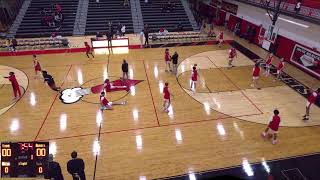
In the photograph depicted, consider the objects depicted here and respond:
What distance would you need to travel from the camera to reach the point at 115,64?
67.1 ft

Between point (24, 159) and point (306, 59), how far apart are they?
62.7ft

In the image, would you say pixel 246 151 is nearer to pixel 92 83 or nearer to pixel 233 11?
pixel 92 83

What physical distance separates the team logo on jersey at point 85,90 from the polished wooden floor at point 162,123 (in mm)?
414

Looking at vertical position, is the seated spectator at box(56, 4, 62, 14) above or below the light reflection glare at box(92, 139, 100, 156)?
above

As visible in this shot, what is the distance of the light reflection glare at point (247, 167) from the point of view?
988 cm

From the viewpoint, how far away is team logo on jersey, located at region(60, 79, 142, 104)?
15310 mm

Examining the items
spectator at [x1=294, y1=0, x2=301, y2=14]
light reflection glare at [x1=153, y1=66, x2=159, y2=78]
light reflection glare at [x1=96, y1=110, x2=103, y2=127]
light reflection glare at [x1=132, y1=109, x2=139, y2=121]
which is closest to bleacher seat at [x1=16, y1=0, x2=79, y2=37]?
light reflection glare at [x1=153, y1=66, x2=159, y2=78]

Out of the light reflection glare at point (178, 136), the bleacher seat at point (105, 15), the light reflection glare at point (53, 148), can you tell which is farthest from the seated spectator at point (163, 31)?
the light reflection glare at point (53, 148)

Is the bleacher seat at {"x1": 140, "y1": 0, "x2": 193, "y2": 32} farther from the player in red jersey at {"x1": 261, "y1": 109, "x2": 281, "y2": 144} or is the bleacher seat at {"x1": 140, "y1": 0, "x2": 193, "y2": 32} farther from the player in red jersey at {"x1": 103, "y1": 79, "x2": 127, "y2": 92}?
the player in red jersey at {"x1": 261, "y1": 109, "x2": 281, "y2": 144}

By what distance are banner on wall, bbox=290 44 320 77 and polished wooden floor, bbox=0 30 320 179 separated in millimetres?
825

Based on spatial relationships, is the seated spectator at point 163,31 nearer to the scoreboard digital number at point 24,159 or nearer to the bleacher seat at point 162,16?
the bleacher seat at point 162,16

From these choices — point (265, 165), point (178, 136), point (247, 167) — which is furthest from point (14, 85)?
point (265, 165)

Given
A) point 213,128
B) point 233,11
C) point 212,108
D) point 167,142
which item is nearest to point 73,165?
point 167,142

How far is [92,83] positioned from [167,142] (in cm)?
800
